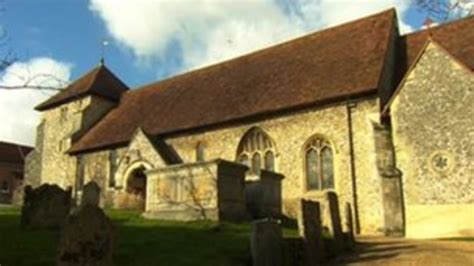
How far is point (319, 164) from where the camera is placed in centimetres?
2312

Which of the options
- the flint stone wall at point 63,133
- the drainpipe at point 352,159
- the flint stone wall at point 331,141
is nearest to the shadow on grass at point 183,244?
the flint stone wall at point 331,141

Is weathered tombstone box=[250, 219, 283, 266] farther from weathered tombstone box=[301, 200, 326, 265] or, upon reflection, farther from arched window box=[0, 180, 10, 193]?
arched window box=[0, 180, 10, 193]

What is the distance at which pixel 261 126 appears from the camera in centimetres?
2488

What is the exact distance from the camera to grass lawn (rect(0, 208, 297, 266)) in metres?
10.7

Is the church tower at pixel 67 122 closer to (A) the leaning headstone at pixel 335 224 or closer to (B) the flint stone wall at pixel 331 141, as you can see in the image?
(B) the flint stone wall at pixel 331 141

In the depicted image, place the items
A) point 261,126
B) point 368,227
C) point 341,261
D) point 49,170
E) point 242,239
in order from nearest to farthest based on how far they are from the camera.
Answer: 1. point 341,261
2. point 242,239
3. point 368,227
4. point 261,126
5. point 49,170

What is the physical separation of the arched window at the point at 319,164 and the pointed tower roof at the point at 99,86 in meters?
16.8

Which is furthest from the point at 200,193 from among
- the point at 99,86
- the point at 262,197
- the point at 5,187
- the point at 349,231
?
the point at 5,187

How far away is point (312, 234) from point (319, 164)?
10.6m

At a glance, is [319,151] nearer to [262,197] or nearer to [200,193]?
[262,197]

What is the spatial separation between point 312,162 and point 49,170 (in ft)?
62.3

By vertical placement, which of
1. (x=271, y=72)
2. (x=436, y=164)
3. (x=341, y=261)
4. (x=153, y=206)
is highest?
(x=271, y=72)

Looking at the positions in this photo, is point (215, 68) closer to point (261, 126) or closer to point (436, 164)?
point (261, 126)

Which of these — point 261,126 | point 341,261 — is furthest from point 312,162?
point 341,261
